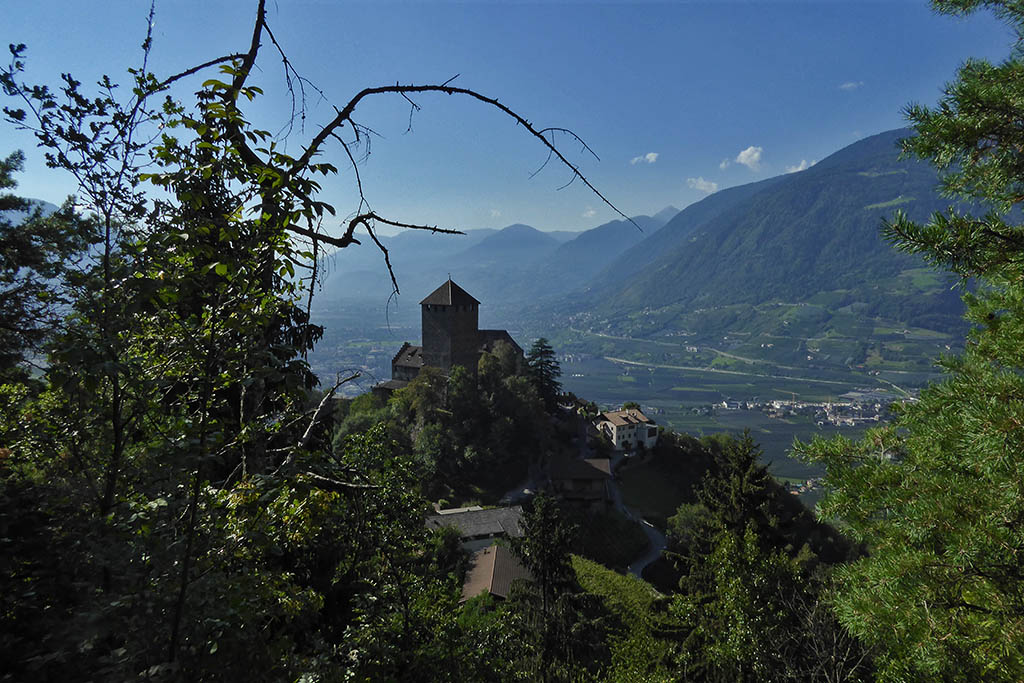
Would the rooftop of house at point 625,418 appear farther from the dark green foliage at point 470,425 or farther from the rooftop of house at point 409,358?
the rooftop of house at point 409,358

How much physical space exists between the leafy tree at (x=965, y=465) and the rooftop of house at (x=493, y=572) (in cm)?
1725

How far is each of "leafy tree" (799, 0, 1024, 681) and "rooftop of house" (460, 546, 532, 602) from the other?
17254mm

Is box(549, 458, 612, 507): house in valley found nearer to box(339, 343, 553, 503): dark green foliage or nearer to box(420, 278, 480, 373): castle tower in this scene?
box(339, 343, 553, 503): dark green foliage

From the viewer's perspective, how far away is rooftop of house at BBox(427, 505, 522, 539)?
25.1 metres

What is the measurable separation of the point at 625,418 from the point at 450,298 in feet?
78.1

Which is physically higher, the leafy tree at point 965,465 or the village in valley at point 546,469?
the leafy tree at point 965,465

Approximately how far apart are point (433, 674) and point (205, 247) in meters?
3.88

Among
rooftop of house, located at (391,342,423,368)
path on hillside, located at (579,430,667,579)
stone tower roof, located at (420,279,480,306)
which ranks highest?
stone tower roof, located at (420,279,480,306)

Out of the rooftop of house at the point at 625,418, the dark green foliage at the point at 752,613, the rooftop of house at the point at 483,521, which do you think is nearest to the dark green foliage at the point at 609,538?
the rooftop of house at the point at 483,521

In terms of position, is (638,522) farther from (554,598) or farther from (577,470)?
(554,598)

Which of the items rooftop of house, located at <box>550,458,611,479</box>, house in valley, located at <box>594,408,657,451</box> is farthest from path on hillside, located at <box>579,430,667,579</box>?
rooftop of house, located at <box>550,458,611,479</box>

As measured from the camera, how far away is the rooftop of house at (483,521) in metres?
25.1

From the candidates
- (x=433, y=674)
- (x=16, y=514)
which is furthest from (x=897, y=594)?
(x=16, y=514)

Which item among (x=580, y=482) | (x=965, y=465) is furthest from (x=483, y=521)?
(x=965, y=465)
